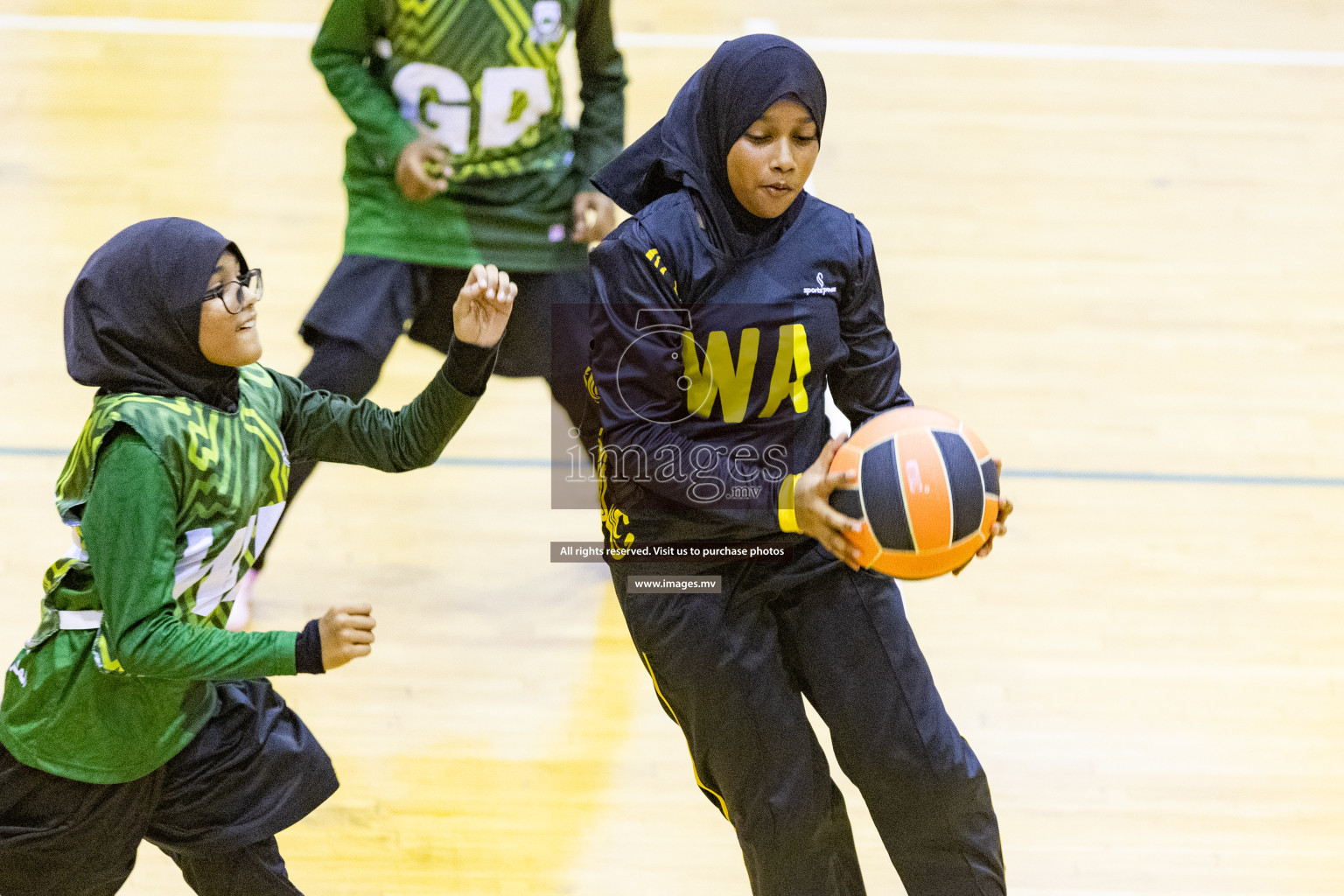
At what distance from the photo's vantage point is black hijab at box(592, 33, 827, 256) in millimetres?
2445

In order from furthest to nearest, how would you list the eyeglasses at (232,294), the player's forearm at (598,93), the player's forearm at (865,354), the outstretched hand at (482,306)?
the player's forearm at (598,93), the player's forearm at (865,354), the outstretched hand at (482,306), the eyeglasses at (232,294)

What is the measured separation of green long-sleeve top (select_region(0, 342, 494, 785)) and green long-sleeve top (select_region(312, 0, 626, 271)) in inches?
44.2

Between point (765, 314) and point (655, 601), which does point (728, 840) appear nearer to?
point (655, 601)

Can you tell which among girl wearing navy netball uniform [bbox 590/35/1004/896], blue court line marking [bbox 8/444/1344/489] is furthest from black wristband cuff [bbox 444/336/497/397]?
blue court line marking [bbox 8/444/1344/489]

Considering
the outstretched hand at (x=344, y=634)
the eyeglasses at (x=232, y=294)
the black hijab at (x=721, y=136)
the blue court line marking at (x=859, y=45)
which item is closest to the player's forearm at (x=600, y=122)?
the black hijab at (x=721, y=136)

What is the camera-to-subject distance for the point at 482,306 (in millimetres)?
2514

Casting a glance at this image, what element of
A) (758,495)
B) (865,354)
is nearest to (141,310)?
(758,495)

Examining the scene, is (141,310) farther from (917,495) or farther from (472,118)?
(472,118)

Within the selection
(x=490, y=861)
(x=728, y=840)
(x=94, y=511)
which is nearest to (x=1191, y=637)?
(x=728, y=840)

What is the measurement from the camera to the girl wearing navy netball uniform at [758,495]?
2.52 meters

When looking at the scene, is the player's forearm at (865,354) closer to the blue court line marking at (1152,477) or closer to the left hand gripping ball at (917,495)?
the left hand gripping ball at (917,495)

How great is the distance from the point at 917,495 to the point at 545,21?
1.77 meters

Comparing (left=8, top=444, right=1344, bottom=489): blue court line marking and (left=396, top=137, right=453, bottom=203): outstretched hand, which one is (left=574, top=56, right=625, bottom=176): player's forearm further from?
(left=8, top=444, right=1344, bottom=489): blue court line marking

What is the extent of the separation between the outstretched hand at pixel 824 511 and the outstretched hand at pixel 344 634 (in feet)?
2.30
